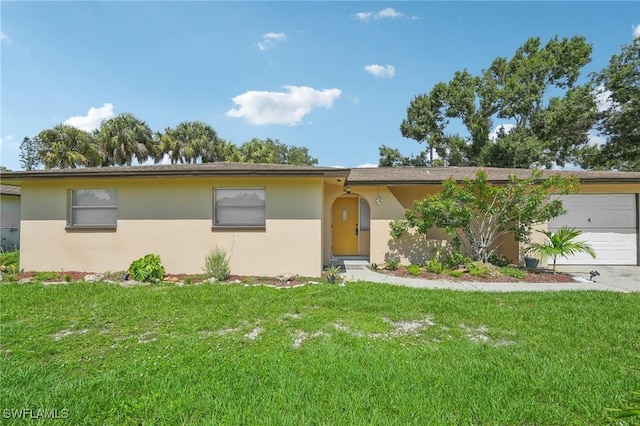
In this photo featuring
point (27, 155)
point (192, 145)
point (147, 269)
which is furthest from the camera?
point (27, 155)

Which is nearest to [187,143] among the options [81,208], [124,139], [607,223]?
[124,139]

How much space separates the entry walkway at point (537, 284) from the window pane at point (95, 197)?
23.3ft

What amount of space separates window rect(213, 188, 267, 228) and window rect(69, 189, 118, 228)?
3.02 m

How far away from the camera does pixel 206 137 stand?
2598cm

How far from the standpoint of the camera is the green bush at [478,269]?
27.6 ft

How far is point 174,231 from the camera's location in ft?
27.4

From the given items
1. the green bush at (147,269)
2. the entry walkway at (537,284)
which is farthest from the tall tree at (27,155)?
the entry walkway at (537,284)

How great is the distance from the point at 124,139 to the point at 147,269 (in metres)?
18.0

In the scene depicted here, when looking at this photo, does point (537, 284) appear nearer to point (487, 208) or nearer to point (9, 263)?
point (487, 208)

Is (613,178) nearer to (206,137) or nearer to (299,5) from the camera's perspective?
(299,5)

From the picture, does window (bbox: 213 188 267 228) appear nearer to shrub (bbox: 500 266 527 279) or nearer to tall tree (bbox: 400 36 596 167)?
shrub (bbox: 500 266 527 279)
